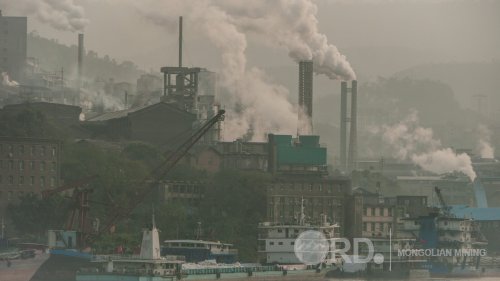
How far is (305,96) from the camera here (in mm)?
194250

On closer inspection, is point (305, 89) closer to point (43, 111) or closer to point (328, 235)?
point (43, 111)

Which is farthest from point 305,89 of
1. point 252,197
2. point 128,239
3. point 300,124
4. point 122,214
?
point 128,239

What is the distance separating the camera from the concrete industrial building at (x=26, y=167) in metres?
149

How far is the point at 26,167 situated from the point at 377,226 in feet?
104

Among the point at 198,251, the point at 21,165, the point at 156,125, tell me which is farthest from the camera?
the point at 156,125

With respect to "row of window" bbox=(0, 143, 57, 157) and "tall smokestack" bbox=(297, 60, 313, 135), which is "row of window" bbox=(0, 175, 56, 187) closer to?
"row of window" bbox=(0, 143, 57, 157)

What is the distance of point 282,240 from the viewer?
130 m

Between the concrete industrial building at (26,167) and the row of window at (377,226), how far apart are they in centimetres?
2744

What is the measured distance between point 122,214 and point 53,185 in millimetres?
13996

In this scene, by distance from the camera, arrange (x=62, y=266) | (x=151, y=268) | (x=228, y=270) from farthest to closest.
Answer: (x=62, y=266), (x=228, y=270), (x=151, y=268)

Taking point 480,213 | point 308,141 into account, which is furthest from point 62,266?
point 480,213

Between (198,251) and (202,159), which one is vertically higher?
(202,159)

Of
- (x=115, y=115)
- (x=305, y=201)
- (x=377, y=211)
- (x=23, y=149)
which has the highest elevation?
(x=115, y=115)

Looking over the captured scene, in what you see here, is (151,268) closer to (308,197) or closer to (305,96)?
(308,197)
